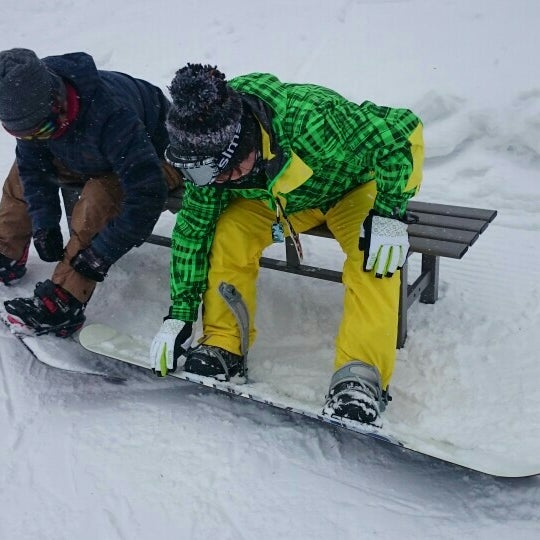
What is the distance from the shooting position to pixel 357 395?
244 centimetres

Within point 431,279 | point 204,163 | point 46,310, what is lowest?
point 46,310

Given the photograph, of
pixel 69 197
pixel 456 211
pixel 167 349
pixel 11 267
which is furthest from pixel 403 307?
pixel 11 267

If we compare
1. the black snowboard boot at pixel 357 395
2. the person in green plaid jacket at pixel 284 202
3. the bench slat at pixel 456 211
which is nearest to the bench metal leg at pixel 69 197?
the person in green plaid jacket at pixel 284 202

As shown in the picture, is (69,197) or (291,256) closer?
(291,256)

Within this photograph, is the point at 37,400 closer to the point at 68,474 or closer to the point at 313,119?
the point at 68,474

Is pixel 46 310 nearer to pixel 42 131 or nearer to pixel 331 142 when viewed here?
pixel 42 131

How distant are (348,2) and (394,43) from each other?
3.79 ft

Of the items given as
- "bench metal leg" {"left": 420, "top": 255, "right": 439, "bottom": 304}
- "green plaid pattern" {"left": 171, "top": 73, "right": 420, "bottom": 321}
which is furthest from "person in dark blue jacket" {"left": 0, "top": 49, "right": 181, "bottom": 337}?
"bench metal leg" {"left": 420, "top": 255, "right": 439, "bottom": 304}

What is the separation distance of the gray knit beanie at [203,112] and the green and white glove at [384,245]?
0.70 metres

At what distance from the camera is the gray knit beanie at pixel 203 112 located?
221 cm

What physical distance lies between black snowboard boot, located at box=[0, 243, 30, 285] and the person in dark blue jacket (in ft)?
1.44

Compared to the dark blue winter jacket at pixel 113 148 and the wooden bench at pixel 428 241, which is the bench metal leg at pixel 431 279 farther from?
the dark blue winter jacket at pixel 113 148

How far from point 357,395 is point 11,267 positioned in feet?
7.65

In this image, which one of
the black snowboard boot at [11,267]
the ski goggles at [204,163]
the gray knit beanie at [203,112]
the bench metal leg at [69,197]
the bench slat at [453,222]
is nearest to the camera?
the gray knit beanie at [203,112]
